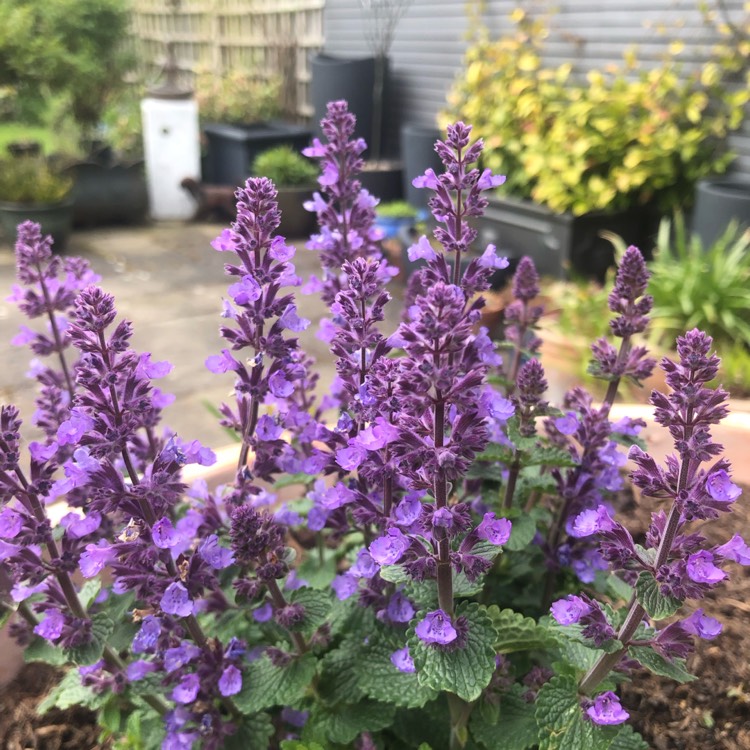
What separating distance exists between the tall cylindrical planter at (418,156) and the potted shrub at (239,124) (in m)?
1.88

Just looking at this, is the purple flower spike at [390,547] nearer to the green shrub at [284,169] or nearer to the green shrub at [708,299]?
the green shrub at [708,299]

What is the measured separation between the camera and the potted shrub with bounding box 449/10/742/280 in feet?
14.9

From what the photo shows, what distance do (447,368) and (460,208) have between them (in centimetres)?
36

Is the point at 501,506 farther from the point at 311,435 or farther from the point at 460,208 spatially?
the point at 460,208

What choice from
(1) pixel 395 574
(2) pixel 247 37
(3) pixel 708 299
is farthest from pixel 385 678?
(2) pixel 247 37

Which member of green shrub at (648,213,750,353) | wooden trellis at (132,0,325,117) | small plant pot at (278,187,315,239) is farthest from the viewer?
wooden trellis at (132,0,325,117)

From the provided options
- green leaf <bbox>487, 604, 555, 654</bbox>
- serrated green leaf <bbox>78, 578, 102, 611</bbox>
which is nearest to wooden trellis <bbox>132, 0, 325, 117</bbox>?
serrated green leaf <bbox>78, 578, 102, 611</bbox>

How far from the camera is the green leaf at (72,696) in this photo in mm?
1327

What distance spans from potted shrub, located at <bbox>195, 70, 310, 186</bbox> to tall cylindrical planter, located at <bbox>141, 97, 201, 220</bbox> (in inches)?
16.8

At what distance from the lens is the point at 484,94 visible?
5641 millimetres

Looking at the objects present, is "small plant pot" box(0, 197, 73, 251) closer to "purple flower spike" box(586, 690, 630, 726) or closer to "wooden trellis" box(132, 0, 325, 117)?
"wooden trellis" box(132, 0, 325, 117)

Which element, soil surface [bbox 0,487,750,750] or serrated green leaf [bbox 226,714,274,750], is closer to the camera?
serrated green leaf [bbox 226,714,274,750]

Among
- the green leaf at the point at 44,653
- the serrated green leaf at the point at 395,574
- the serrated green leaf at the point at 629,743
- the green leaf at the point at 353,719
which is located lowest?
the green leaf at the point at 353,719

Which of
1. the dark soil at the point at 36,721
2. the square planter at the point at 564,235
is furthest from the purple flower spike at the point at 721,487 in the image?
the square planter at the point at 564,235
